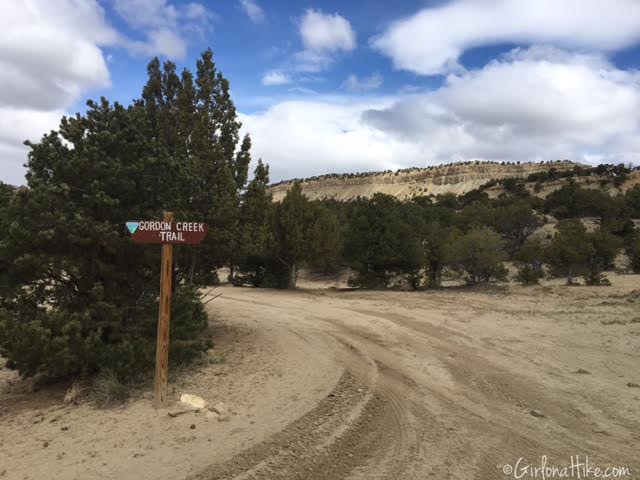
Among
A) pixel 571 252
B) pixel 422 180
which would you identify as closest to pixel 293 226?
pixel 571 252

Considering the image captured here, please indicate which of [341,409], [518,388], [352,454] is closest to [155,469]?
[352,454]

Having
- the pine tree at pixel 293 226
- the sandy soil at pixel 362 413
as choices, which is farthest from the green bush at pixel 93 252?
the pine tree at pixel 293 226

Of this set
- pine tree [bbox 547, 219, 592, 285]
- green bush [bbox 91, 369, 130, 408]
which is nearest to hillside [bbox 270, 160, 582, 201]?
pine tree [bbox 547, 219, 592, 285]

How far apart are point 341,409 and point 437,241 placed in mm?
23340

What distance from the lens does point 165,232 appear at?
21.0 ft

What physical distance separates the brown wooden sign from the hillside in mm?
92798

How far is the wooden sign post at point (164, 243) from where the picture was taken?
633 cm

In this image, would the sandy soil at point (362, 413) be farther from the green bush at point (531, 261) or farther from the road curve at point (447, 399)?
the green bush at point (531, 261)

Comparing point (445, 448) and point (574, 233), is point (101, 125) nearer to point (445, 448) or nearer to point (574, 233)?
point (445, 448)

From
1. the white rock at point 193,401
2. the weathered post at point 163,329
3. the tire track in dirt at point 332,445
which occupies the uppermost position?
the weathered post at point 163,329

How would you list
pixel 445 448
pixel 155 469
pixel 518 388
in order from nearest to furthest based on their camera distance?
pixel 155 469
pixel 445 448
pixel 518 388

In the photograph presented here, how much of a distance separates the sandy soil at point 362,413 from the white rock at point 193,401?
0.73 ft

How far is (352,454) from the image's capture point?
4.96 m

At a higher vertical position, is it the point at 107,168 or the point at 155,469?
the point at 107,168
